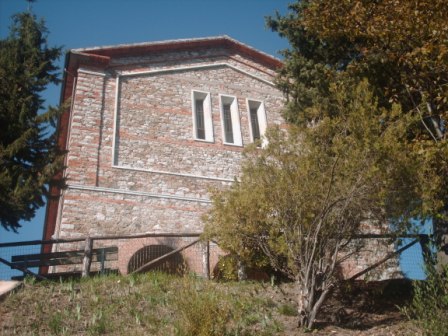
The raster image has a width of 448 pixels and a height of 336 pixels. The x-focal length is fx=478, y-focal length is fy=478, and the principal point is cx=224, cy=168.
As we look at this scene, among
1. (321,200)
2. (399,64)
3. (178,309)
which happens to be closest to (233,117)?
(399,64)

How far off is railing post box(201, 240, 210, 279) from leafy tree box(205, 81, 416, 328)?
168cm

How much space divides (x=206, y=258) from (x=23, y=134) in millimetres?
4416

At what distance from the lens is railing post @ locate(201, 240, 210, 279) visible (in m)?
9.38

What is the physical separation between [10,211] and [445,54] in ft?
26.8

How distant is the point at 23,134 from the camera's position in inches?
376

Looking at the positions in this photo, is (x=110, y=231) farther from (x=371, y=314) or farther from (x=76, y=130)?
(x=371, y=314)

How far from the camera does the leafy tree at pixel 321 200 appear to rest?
7137 mm

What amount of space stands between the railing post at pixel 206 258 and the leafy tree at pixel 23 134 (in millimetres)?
3400

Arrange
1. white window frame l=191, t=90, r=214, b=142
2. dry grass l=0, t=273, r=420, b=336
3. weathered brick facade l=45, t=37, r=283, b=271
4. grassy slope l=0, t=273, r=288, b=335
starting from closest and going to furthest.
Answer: grassy slope l=0, t=273, r=288, b=335 → dry grass l=0, t=273, r=420, b=336 → weathered brick facade l=45, t=37, r=283, b=271 → white window frame l=191, t=90, r=214, b=142

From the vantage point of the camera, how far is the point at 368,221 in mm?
7844

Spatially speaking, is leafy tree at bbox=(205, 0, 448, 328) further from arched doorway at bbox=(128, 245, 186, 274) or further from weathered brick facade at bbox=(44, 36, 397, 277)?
weathered brick facade at bbox=(44, 36, 397, 277)

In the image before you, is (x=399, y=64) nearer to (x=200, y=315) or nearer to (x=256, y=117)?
(x=200, y=315)

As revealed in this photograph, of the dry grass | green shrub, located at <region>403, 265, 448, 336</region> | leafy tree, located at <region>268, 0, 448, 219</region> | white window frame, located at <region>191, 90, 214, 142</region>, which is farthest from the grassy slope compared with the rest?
white window frame, located at <region>191, 90, 214, 142</region>

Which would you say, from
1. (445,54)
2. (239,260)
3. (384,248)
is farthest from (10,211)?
(445,54)
